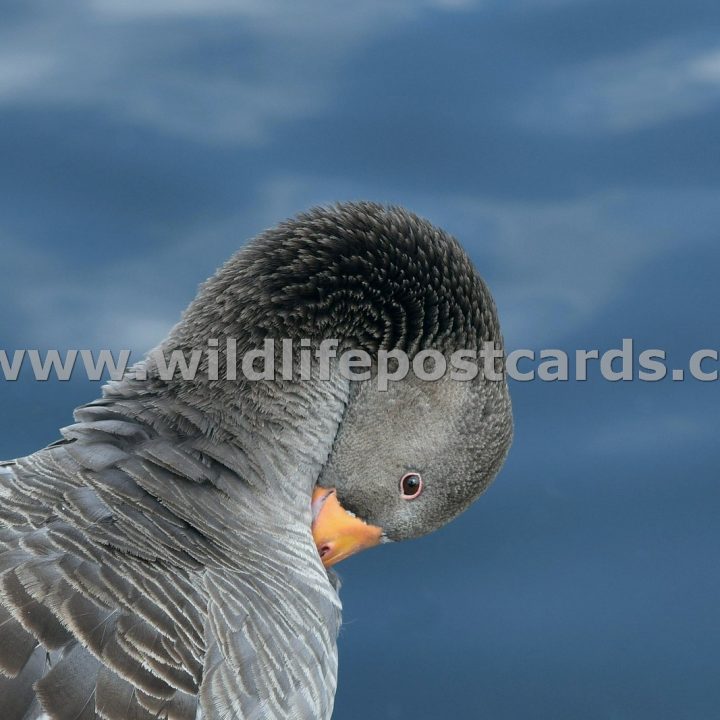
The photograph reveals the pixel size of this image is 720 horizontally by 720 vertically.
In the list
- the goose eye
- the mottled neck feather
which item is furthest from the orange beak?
the mottled neck feather

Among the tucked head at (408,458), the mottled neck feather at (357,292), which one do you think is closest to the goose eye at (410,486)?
the tucked head at (408,458)

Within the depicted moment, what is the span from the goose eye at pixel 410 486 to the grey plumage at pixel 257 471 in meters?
0.04

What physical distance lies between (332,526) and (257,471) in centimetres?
50

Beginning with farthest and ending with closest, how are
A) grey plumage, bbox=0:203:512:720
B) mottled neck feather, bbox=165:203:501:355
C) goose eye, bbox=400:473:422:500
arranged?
goose eye, bbox=400:473:422:500 < mottled neck feather, bbox=165:203:501:355 < grey plumage, bbox=0:203:512:720

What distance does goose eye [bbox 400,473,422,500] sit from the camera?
5566mm

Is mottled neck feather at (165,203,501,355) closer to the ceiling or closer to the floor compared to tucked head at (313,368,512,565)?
closer to the ceiling

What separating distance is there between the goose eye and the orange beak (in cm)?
21

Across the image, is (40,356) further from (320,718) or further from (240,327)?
(320,718)

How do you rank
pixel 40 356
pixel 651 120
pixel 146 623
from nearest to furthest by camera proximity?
pixel 146 623, pixel 40 356, pixel 651 120

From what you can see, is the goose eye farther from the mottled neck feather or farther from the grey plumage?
the mottled neck feather

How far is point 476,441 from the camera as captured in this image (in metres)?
5.46

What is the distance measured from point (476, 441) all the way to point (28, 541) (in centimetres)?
182

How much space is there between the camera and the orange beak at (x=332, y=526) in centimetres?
566

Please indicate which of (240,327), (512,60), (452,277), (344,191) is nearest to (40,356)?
(344,191)
